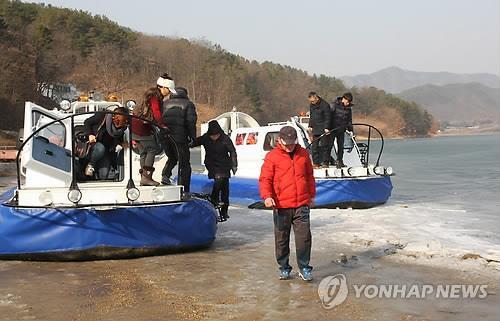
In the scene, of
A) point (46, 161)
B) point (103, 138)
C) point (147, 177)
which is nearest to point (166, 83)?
point (103, 138)

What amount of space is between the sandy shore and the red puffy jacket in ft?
2.72

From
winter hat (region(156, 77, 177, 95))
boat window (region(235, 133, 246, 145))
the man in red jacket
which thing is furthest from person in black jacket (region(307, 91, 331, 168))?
the man in red jacket

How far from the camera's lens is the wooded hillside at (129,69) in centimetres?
Result: 5572

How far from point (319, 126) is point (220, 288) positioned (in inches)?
288

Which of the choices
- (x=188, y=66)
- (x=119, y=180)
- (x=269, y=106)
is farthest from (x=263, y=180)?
(x=269, y=106)

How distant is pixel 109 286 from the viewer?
235 inches

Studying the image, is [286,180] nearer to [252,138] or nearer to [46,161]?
[46,161]

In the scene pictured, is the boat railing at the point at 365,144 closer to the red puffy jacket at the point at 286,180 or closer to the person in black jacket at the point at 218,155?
the person in black jacket at the point at 218,155

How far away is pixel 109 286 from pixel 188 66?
328 ft

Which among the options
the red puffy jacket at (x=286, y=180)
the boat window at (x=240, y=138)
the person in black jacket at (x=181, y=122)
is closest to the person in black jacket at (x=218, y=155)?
the person in black jacket at (x=181, y=122)

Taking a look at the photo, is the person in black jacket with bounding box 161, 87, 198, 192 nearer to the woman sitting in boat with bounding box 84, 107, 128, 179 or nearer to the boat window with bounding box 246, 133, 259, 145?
the woman sitting in boat with bounding box 84, 107, 128, 179

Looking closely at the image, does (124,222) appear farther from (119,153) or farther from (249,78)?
(249,78)

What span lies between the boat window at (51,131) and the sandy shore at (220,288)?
2234 mm

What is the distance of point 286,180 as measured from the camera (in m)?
6.11
